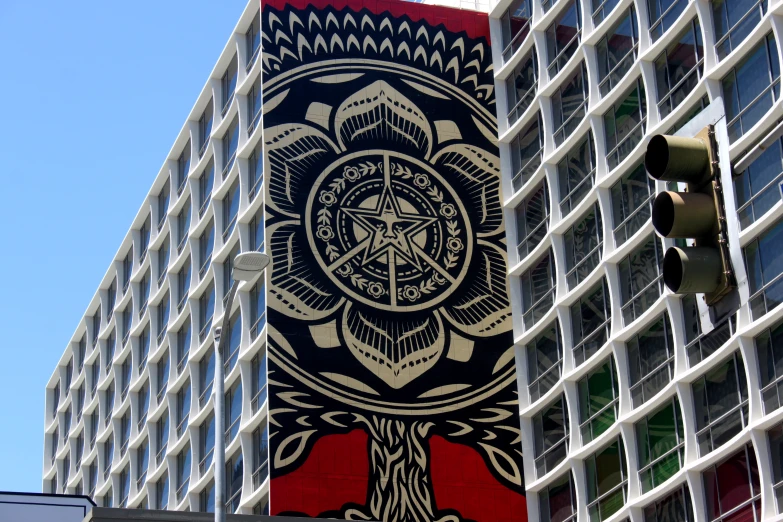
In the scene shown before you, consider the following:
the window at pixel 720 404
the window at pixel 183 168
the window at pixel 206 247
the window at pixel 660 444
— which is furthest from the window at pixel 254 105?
the window at pixel 720 404

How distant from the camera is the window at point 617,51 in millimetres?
34469

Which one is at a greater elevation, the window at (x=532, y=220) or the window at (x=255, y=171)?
the window at (x=255, y=171)

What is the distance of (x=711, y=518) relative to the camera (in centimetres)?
2872

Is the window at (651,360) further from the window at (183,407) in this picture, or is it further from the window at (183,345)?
the window at (183,345)

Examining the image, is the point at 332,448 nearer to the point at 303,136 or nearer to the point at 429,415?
the point at 429,415

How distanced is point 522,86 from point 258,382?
1237cm

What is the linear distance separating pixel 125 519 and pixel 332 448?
12.1m

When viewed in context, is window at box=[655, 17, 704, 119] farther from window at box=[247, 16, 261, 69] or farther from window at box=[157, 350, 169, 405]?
window at box=[157, 350, 169, 405]

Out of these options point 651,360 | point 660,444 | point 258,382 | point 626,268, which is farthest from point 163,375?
point 660,444

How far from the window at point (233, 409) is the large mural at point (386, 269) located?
12.5ft

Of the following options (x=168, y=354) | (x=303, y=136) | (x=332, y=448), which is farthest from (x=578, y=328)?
(x=168, y=354)

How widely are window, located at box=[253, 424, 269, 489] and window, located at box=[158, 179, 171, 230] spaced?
1628 centimetres

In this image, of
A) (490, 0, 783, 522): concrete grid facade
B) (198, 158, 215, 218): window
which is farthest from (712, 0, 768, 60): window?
(198, 158, 215, 218): window

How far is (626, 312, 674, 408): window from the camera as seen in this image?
102ft
